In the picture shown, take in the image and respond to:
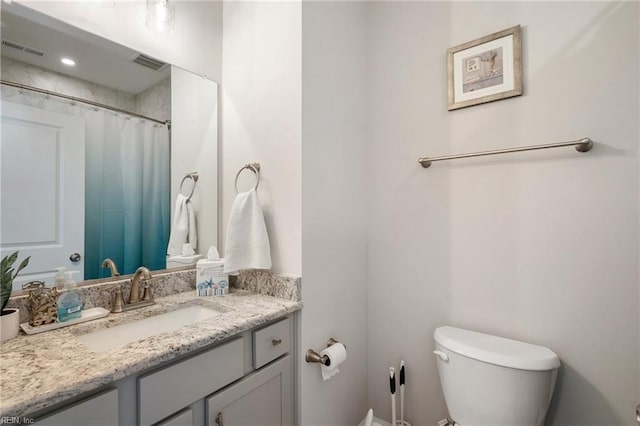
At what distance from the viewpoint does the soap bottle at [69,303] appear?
0.96m

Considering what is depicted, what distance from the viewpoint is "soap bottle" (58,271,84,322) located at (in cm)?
96

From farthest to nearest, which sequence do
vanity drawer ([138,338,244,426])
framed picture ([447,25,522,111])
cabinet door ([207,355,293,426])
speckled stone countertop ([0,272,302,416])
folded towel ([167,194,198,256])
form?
folded towel ([167,194,198,256]) < framed picture ([447,25,522,111]) < cabinet door ([207,355,293,426]) < vanity drawer ([138,338,244,426]) < speckled stone countertop ([0,272,302,416])

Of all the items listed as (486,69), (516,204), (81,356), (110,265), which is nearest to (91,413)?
(81,356)

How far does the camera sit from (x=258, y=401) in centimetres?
105

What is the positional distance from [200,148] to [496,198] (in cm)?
140

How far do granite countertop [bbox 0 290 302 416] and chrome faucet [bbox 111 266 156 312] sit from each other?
3 cm

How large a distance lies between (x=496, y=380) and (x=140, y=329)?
4.18 feet

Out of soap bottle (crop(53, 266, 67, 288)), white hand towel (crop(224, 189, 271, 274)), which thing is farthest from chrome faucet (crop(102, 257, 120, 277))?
white hand towel (crop(224, 189, 271, 274))

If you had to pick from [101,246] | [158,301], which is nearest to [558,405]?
[158,301]

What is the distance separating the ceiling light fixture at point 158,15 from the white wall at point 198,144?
177mm

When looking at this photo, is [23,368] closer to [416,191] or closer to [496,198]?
[416,191]

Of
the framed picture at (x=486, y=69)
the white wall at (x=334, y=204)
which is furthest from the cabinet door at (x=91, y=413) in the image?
the framed picture at (x=486, y=69)

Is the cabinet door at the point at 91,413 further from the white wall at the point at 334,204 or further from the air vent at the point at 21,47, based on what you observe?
the air vent at the point at 21,47

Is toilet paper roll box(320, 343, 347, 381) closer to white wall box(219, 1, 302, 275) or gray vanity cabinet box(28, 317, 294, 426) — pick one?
gray vanity cabinet box(28, 317, 294, 426)
